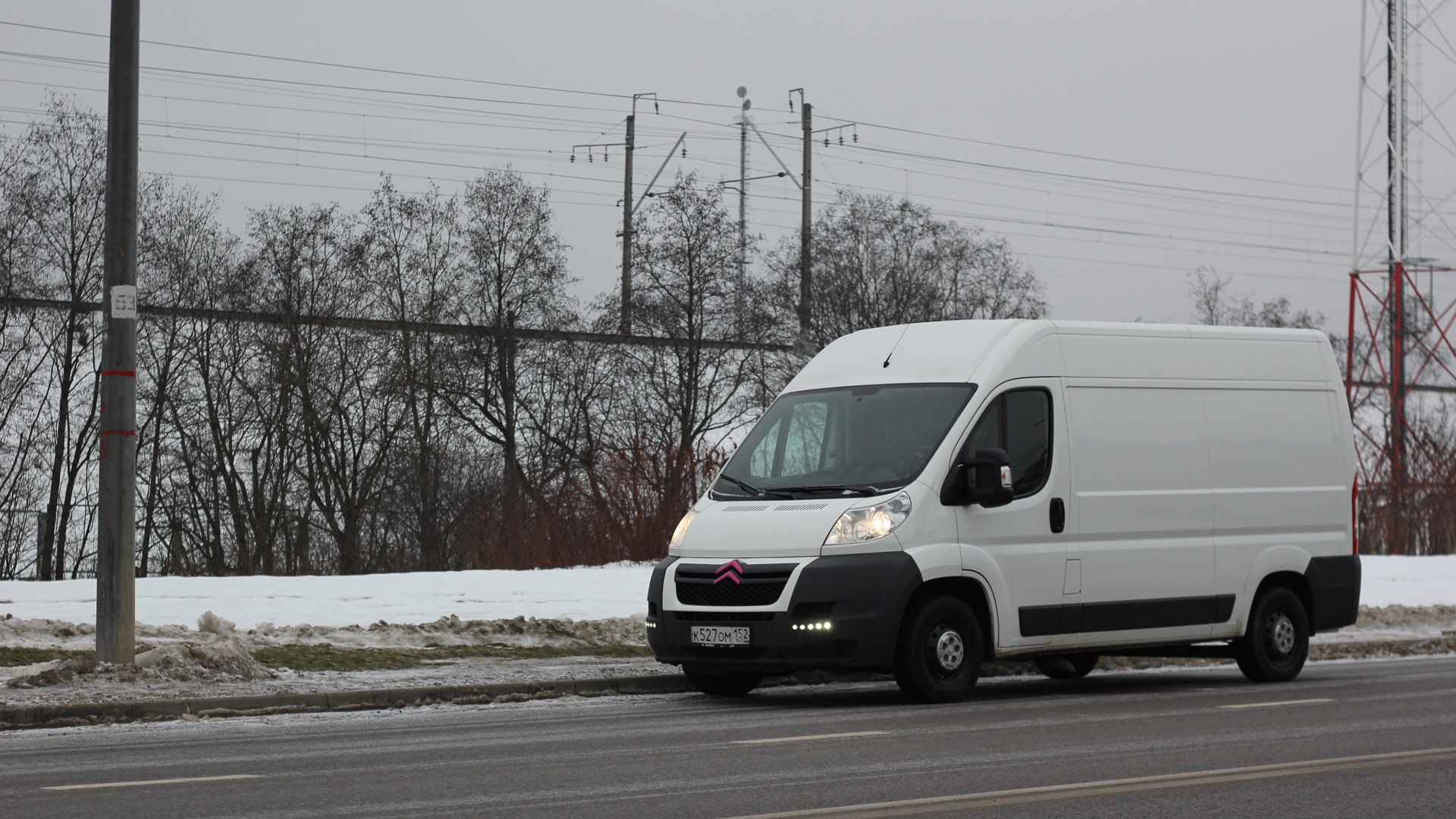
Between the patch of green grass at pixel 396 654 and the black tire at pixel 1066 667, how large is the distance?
11.3ft

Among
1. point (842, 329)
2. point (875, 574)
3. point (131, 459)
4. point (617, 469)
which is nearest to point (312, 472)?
point (842, 329)

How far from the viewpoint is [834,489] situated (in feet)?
39.9

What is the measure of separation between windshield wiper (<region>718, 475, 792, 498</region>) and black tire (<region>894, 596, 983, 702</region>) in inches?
48.8

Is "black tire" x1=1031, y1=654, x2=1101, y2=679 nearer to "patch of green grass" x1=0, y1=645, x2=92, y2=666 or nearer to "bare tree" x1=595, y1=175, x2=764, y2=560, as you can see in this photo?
"patch of green grass" x1=0, y1=645, x2=92, y2=666

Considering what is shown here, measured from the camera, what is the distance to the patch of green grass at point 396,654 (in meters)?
13.9

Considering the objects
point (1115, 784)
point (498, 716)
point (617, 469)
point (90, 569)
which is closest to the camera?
point (1115, 784)

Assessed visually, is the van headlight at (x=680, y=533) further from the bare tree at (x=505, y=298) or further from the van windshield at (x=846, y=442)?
the bare tree at (x=505, y=298)

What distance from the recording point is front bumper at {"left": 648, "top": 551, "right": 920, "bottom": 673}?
1161cm

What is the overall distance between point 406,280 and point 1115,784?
4345 cm

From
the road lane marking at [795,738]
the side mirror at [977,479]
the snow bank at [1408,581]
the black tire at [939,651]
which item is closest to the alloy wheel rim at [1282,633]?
the black tire at [939,651]

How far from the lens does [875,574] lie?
11672 millimetres

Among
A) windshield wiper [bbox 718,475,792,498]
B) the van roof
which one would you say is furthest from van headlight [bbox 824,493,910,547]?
the van roof

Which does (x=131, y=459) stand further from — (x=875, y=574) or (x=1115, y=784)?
(x=1115, y=784)

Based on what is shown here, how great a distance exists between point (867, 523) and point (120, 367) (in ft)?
18.6
